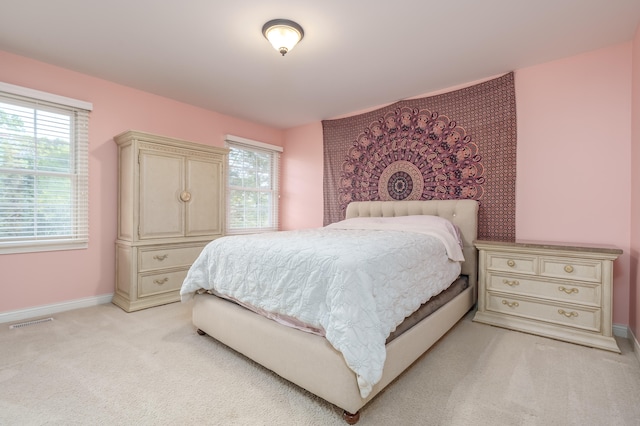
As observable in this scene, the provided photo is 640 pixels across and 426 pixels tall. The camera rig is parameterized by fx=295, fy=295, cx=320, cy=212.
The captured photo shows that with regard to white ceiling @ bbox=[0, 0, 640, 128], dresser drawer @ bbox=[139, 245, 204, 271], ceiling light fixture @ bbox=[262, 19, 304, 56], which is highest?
white ceiling @ bbox=[0, 0, 640, 128]

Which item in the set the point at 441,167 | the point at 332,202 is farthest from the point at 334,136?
the point at 441,167

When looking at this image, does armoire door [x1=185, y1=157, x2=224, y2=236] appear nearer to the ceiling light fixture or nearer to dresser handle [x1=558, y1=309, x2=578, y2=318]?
the ceiling light fixture

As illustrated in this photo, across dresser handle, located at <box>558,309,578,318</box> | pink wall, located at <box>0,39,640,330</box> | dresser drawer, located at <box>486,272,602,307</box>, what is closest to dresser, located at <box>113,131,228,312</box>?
pink wall, located at <box>0,39,640,330</box>

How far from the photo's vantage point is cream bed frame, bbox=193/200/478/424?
1.43 m

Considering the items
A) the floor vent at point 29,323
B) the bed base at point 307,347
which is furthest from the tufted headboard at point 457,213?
the floor vent at point 29,323

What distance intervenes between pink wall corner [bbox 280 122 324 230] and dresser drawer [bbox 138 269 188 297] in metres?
2.01

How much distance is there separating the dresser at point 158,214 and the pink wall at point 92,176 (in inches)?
4.8

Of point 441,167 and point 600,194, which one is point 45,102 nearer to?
point 441,167

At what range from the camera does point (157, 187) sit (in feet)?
10.5

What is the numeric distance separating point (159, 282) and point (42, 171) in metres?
1.52

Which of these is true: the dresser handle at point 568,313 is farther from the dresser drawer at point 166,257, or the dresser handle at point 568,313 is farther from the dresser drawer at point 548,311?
the dresser drawer at point 166,257

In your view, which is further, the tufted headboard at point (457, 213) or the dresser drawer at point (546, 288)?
the tufted headboard at point (457, 213)

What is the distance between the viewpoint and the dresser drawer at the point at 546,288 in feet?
7.32

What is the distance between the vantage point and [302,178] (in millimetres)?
4832
